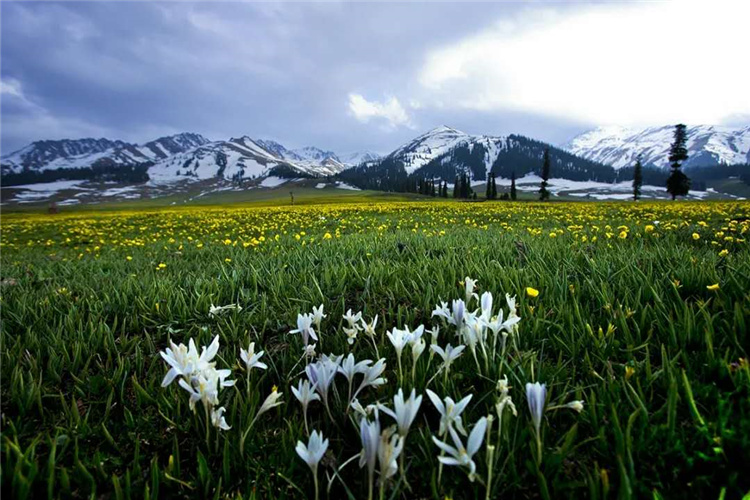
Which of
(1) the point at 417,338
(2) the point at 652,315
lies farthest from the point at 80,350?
(2) the point at 652,315

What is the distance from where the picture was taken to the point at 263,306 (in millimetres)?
2850

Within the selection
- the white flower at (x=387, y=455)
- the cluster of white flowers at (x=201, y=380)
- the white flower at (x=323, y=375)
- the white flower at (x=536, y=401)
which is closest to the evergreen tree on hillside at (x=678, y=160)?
the white flower at (x=536, y=401)

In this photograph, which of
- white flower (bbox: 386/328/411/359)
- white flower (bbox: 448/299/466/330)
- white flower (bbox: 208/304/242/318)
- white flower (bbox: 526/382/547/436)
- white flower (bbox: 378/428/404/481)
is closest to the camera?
white flower (bbox: 378/428/404/481)

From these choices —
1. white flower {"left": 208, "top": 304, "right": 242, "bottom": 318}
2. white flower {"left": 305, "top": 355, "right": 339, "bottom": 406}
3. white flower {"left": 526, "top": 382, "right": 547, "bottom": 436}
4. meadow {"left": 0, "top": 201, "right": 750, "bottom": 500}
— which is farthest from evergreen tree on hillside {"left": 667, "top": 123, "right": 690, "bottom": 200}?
white flower {"left": 305, "top": 355, "right": 339, "bottom": 406}

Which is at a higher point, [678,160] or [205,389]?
[678,160]

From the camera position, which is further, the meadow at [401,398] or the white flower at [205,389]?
the white flower at [205,389]

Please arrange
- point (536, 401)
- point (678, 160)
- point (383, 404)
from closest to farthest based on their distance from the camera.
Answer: point (536, 401) → point (383, 404) → point (678, 160)

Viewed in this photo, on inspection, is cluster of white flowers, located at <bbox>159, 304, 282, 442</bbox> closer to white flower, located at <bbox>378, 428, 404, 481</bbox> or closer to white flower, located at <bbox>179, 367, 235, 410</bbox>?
white flower, located at <bbox>179, 367, 235, 410</bbox>

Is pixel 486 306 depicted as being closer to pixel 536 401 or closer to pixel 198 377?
pixel 536 401

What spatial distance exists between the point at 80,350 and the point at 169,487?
4.70ft

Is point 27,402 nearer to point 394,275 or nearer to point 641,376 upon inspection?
point 394,275

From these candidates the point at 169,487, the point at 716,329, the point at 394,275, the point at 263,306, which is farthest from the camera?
the point at 394,275

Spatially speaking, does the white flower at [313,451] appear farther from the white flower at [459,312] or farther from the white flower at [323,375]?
the white flower at [459,312]

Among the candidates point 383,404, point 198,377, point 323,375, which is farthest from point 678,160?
point 198,377
